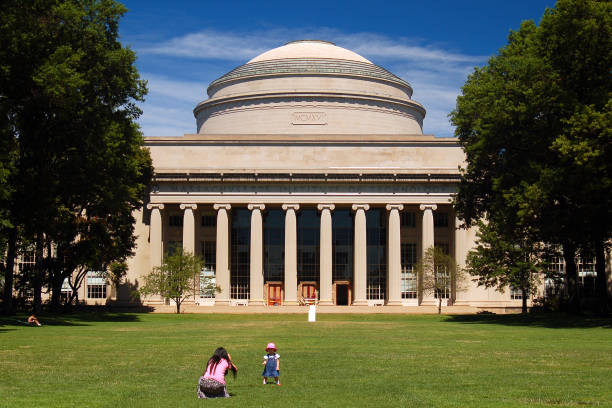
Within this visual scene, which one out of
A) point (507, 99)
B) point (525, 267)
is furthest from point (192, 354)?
point (525, 267)

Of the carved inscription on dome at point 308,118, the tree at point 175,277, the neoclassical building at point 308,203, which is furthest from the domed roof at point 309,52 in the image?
the tree at point 175,277

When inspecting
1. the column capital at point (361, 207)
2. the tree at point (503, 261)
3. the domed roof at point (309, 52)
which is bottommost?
the tree at point (503, 261)

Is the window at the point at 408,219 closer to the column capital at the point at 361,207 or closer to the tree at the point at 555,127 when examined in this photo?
the column capital at the point at 361,207

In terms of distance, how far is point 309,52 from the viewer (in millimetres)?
94562

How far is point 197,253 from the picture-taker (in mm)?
77438

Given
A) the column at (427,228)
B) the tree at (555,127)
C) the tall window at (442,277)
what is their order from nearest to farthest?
the tree at (555,127), the tall window at (442,277), the column at (427,228)

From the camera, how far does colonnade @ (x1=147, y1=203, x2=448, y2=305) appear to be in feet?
245

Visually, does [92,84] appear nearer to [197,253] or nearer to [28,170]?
[28,170]

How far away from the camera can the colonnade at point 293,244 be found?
74.8m

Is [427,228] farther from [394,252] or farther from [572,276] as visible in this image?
[572,276]

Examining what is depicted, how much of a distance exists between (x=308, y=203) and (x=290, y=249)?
4399 millimetres

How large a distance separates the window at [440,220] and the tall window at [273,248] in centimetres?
1439

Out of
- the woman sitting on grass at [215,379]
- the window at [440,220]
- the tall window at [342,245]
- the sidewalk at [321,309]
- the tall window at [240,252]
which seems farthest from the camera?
the window at [440,220]

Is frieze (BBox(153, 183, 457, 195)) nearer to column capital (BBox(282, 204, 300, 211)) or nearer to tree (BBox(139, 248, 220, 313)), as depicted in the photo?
column capital (BBox(282, 204, 300, 211))
